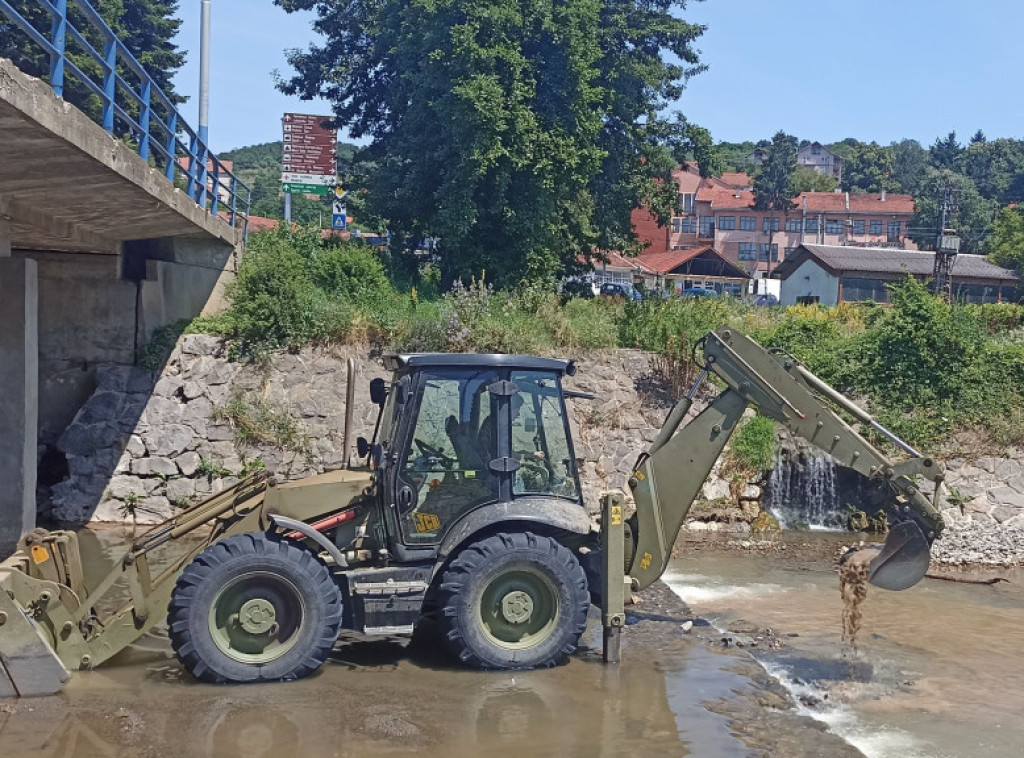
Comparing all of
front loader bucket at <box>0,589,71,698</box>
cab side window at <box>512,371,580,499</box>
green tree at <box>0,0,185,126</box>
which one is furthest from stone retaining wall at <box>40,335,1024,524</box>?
green tree at <box>0,0,185,126</box>

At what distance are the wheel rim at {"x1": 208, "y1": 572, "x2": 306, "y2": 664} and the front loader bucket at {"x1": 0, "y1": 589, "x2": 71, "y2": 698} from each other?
1.16 meters

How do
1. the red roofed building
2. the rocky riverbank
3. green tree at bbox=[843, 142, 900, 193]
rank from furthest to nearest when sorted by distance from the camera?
green tree at bbox=[843, 142, 900, 193] < the red roofed building < the rocky riverbank

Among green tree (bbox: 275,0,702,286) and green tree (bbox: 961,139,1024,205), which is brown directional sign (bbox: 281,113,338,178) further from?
green tree (bbox: 961,139,1024,205)

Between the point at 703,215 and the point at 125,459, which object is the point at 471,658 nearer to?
the point at 125,459

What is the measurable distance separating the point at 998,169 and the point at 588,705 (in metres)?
113

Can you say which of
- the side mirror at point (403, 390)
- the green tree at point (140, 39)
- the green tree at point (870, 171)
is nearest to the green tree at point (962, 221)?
the green tree at point (870, 171)

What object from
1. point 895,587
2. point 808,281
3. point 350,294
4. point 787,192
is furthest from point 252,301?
point 787,192

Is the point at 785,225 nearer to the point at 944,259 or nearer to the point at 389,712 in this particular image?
the point at 944,259

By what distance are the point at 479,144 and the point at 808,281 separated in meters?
39.8

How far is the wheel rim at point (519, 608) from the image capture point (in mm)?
8852

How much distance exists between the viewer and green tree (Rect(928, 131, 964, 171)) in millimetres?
121975

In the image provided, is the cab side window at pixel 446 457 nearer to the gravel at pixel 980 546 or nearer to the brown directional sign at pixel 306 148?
the gravel at pixel 980 546

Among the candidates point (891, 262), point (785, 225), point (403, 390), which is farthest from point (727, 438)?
point (785, 225)

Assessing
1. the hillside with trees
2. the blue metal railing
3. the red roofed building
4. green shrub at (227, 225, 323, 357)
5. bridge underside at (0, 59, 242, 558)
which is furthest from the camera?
the red roofed building
